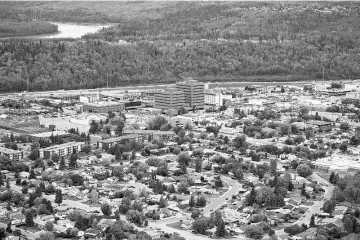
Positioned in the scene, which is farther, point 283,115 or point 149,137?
point 283,115

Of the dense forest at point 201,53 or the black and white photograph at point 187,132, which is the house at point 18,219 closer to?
the black and white photograph at point 187,132

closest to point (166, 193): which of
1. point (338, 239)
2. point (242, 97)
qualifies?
point (338, 239)

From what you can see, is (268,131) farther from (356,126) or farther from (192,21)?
(192,21)

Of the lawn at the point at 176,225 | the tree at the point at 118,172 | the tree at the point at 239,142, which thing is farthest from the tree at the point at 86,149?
the lawn at the point at 176,225

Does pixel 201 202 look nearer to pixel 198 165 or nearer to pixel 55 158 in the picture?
pixel 198 165

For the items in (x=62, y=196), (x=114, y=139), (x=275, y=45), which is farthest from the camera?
(x=275, y=45)

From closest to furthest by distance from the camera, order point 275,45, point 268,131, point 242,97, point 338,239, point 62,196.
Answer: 1. point 338,239
2. point 62,196
3. point 268,131
4. point 242,97
5. point 275,45
